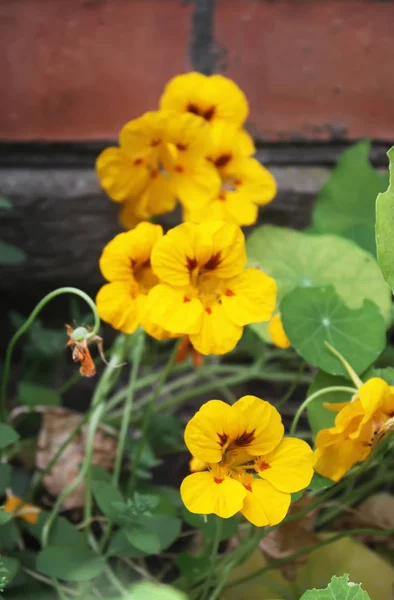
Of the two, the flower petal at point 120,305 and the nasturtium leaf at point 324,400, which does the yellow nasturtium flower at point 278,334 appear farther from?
the flower petal at point 120,305

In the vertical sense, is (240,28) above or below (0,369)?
above

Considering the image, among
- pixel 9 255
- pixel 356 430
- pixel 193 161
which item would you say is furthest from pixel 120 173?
pixel 356 430

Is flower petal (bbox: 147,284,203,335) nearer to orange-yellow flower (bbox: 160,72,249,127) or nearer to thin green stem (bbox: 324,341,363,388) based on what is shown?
thin green stem (bbox: 324,341,363,388)

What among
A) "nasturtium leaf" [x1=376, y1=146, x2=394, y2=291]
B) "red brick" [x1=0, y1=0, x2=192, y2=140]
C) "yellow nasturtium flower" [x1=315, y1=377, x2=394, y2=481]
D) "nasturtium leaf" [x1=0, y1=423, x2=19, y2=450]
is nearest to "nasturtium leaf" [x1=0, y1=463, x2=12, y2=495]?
"nasturtium leaf" [x1=0, y1=423, x2=19, y2=450]

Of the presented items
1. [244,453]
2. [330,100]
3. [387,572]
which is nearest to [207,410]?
[244,453]

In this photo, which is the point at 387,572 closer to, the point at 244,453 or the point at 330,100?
the point at 244,453

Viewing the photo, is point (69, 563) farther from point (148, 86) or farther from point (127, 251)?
point (148, 86)
